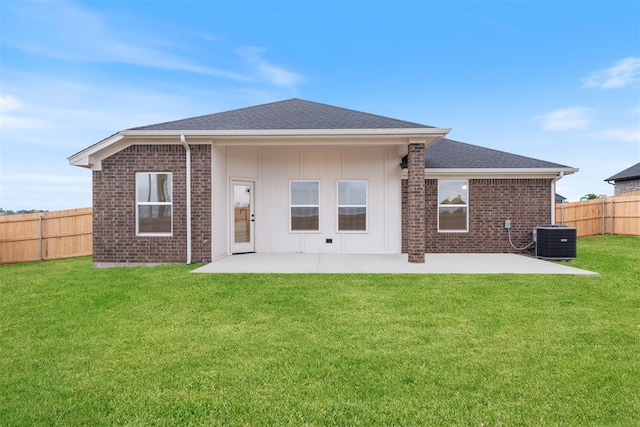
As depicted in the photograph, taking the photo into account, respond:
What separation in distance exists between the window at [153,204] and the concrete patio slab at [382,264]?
187cm

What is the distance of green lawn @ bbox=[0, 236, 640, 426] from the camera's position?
8.75 ft

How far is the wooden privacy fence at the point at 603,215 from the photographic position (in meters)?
15.8

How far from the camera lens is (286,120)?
993cm

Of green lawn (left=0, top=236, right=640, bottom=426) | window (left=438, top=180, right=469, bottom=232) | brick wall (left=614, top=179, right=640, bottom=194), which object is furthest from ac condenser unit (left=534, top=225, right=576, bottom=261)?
brick wall (left=614, top=179, right=640, bottom=194)

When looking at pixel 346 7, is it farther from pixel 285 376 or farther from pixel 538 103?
pixel 285 376

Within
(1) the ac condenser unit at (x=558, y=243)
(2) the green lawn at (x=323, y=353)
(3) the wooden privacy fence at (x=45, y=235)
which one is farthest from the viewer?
(3) the wooden privacy fence at (x=45, y=235)

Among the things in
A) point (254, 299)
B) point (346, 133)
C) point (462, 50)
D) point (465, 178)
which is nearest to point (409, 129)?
point (346, 133)

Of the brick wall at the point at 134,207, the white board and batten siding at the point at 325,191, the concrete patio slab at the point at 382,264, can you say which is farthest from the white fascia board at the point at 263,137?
the concrete patio slab at the point at 382,264

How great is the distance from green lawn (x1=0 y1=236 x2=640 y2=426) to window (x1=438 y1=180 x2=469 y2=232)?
4.31 m

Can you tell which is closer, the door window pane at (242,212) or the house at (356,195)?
the house at (356,195)

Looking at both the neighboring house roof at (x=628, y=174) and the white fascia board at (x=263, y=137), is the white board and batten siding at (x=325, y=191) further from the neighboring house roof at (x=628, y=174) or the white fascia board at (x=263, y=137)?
the neighboring house roof at (x=628, y=174)

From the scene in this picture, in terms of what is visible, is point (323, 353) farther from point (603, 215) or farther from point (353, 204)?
point (603, 215)

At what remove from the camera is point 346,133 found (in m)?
8.55

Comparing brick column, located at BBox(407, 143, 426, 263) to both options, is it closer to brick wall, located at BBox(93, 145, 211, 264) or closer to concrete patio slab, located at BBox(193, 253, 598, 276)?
concrete patio slab, located at BBox(193, 253, 598, 276)
